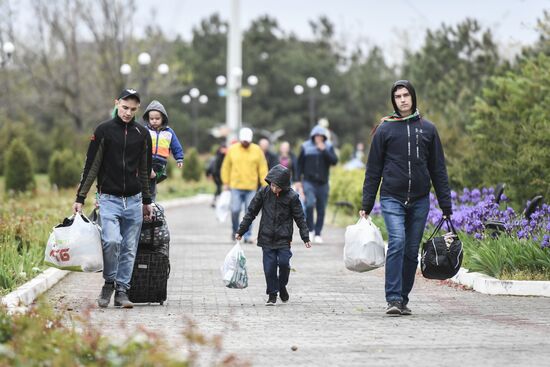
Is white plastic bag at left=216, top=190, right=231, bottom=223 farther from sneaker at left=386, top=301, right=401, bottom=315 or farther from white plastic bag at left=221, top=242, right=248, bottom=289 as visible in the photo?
sneaker at left=386, top=301, right=401, bottom=315

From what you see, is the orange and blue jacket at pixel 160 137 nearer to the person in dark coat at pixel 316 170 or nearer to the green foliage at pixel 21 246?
the green foliage at pixel 21 246

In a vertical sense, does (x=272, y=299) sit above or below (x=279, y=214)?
below

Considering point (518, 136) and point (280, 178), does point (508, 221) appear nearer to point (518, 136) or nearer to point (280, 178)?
point (280, 178)

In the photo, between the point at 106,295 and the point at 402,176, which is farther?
the point at 106,295

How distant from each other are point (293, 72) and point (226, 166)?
224 feet

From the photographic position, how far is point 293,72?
8625cm

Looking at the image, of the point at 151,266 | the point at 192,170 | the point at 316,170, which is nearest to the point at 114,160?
the point at 151,266

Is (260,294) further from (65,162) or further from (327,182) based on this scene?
(65,162)

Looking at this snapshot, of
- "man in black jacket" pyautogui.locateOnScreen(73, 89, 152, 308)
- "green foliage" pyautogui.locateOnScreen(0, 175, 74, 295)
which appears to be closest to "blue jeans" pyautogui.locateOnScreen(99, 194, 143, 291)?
"man in black jacket" pyautogui.locateOnScreen(73, 89, 152, 308)

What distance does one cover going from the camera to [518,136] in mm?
18953

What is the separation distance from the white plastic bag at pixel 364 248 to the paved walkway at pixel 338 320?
409 mm

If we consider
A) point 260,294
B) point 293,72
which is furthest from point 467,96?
point 293,72

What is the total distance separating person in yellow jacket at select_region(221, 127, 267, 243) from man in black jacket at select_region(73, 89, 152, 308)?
7.63m

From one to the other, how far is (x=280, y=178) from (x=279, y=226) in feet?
1.43
